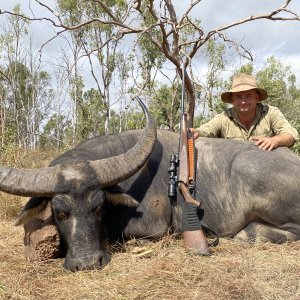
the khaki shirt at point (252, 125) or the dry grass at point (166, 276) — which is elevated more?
the khaki shirt at point (252, 125)

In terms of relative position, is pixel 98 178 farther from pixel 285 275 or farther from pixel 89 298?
pixel 285 275

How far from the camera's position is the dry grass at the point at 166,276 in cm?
270

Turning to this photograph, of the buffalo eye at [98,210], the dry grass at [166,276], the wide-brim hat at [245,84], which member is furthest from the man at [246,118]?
the buffalo eye at [98,210]

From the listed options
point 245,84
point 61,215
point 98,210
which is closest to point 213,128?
point 245,84

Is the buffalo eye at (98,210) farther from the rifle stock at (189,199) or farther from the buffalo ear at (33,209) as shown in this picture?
the rifle stock at (189,199)

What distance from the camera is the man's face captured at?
5203mm

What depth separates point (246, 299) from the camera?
2584 millimetres

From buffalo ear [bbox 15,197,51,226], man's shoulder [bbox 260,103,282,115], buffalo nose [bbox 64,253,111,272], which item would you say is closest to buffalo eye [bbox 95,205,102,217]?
buffalo nose [bbox 64,253,111,272]

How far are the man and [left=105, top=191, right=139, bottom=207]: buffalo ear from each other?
148cm

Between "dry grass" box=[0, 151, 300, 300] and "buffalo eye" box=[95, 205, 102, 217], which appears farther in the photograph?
"buffalo eye" box=[95, 205, 102, 217]

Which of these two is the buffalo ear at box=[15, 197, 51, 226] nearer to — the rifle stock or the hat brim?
the rifle stock

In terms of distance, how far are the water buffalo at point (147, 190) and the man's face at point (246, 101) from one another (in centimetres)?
66

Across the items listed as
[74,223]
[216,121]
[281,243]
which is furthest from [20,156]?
[281,243]

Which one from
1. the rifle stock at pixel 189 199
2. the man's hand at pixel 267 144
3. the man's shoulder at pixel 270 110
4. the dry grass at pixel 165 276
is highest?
the man's shoulder at pixel 270 110
